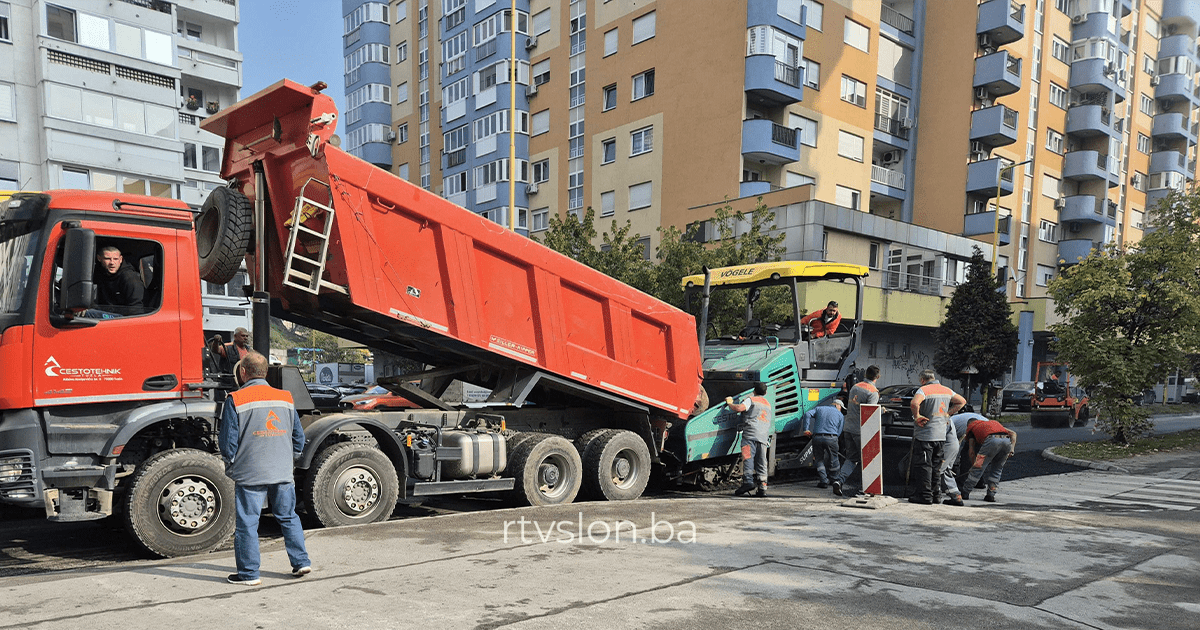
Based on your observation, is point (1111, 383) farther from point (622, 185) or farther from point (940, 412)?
point (622, 185)

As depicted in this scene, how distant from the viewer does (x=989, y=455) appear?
9.14 m

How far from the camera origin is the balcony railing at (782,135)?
2819cm

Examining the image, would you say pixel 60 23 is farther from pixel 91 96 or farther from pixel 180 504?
pixel 180 504

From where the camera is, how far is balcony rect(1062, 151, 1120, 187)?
41.6 m

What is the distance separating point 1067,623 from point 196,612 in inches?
189

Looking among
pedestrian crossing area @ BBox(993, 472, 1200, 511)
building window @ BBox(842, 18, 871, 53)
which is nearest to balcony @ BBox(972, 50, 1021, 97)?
building window @ BBox(842, 18, 871, 53)

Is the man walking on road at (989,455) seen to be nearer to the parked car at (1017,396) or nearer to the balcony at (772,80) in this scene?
the balcony at (772,80)

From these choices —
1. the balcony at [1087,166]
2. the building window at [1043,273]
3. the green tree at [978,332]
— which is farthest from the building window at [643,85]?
the balcony at [1087,166]

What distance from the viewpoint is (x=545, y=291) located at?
7883 mm

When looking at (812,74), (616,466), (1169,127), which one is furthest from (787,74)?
(1169,127)

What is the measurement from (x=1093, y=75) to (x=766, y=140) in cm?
2467

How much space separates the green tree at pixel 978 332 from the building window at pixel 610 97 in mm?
16289

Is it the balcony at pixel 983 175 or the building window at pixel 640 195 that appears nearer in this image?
the building window at pixel 640 195

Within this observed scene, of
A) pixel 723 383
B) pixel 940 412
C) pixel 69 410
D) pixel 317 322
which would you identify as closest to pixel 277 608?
pixel 69 410
